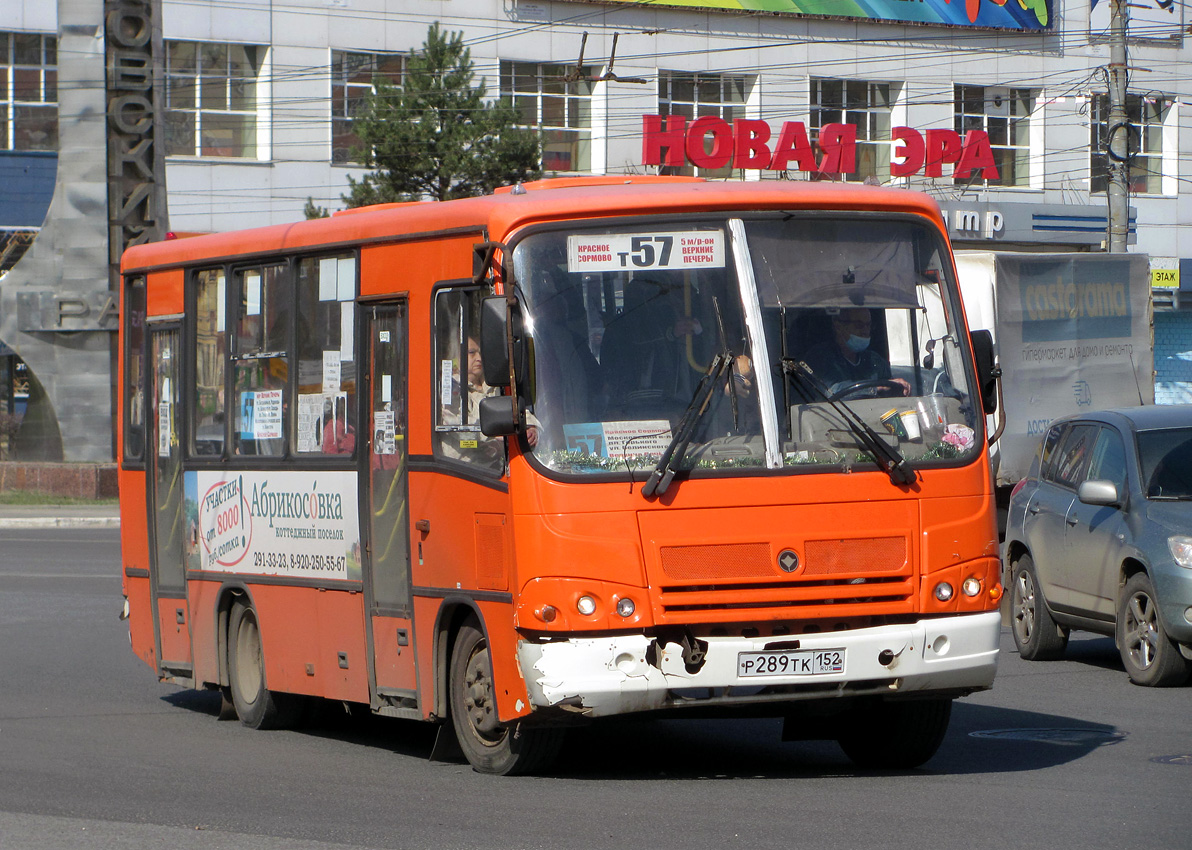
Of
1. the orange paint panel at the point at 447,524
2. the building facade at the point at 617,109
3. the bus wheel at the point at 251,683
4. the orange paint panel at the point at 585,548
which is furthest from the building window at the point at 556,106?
the orange paint panel at the point at 585,548

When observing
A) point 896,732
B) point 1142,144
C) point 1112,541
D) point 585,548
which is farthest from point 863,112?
point 585,548

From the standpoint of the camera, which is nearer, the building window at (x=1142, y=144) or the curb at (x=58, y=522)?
the curb at (x=58, y=522)

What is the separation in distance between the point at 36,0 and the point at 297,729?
101 feet

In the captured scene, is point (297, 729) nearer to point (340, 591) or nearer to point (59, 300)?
point (340, 591)

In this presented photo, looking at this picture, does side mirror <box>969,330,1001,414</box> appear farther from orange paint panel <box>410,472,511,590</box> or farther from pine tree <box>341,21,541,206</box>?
pine tree <box>341,21,541,206</box>

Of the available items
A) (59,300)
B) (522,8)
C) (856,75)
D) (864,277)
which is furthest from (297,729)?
(856,75)

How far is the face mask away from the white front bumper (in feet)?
3.99

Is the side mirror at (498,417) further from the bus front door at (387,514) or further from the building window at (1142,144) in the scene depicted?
the building window at (1142,144)

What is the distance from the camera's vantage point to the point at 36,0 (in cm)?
3762

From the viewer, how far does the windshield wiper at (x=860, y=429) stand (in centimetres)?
773

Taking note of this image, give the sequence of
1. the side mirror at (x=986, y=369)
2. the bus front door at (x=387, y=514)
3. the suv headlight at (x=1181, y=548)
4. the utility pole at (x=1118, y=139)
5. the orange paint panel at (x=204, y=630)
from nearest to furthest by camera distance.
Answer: the side mirror at (x=986, y=369), the bus front door at (x=387, y=514), the orange paint panel at (x=204, y=630), the suv headlight at (x=1181, y=548), the utility pole at (x=1118, y=139)

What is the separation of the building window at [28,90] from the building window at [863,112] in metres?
18.7

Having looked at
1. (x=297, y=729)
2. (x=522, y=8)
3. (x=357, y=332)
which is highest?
(x=522, y=8)

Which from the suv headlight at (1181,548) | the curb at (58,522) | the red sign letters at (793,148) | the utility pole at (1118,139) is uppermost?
the red sign letters at (793,148)
